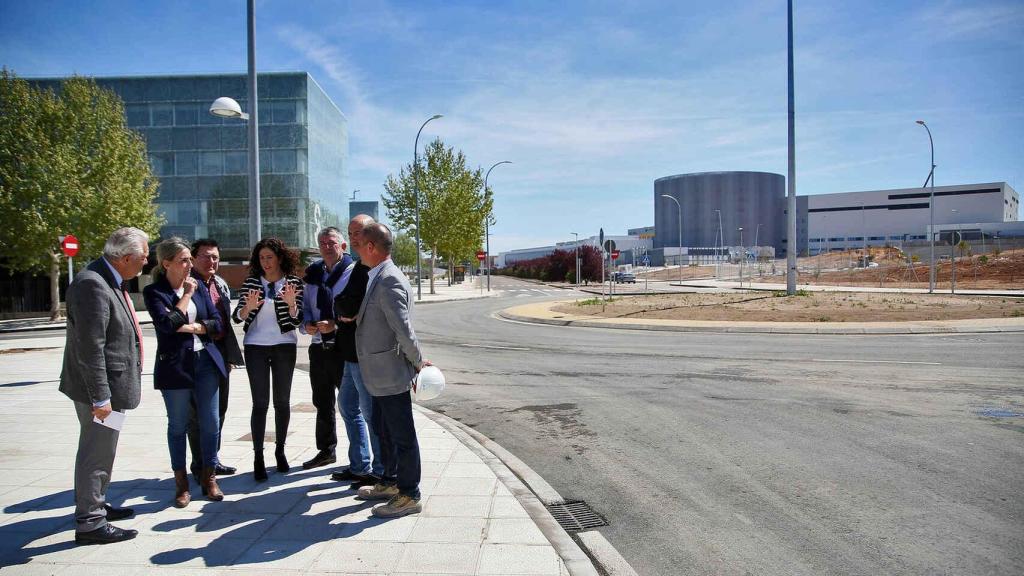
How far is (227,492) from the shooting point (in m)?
4.71

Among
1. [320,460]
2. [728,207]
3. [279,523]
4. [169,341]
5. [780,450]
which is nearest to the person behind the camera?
[279,523]

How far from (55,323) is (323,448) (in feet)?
77.5

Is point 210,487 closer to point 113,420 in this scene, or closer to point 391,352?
point 113,420

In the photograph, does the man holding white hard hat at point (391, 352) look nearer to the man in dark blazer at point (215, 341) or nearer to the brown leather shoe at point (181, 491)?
the man in dark blazer at point (215, 341)

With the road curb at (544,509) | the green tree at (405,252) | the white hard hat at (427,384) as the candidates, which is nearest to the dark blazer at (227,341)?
the white hard hat at (427,384)

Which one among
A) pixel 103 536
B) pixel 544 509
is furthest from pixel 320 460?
pixel 544 509

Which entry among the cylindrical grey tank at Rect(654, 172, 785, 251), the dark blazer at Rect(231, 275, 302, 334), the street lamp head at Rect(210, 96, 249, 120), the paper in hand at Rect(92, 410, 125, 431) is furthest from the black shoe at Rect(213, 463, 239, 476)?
the cylindrical grey tank at Rect(654, 172, 785, 251)

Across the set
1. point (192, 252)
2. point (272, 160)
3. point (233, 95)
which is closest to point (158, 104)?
point (233, 95)

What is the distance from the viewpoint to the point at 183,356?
4.33m

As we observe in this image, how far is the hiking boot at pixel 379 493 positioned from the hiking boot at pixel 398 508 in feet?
0.84

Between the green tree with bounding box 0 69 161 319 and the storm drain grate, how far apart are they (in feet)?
82.3

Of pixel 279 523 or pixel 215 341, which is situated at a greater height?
pixel 215 341

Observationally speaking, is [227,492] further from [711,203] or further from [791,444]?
[711,203]

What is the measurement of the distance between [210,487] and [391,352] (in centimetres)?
178
